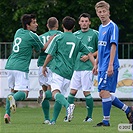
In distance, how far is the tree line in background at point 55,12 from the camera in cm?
2891

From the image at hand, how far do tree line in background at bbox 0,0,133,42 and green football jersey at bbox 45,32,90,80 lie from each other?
13.5 metres

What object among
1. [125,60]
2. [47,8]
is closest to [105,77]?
[125,60]

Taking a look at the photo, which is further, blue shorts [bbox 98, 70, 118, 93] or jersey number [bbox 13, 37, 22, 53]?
jersey number [bbox 13, 37, 22, 53]

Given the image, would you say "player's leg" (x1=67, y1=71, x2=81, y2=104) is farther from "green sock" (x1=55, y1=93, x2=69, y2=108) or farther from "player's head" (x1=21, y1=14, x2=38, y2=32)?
"green sock" (x1=55, y1=93, x2=69, y2=108)

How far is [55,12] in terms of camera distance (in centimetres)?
2942

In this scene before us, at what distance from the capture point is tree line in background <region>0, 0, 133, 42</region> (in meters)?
28.9

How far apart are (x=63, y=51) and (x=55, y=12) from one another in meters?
14.6

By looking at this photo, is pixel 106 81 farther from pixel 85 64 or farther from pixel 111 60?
pixel 85 64

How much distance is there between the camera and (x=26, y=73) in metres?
15.5

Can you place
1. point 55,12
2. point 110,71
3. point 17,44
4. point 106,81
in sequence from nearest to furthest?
point 110,71 → point 106,81 → point 17,44 → point 55,12

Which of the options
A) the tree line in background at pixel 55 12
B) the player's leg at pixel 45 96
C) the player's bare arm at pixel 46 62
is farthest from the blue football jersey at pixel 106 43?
the tree line in background at pixel 55 12

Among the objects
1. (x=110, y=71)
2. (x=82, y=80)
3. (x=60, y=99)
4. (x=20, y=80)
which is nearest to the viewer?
(x=110, y=71)

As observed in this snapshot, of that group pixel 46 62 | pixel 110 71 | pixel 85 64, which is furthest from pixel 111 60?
pixel 85 64

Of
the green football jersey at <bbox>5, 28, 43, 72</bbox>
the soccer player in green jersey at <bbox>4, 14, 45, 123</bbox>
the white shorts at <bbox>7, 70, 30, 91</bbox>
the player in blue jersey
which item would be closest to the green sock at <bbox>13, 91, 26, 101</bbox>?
the soccer player in green jersey at <bbox>4, 14, 45, 123</bbox>
